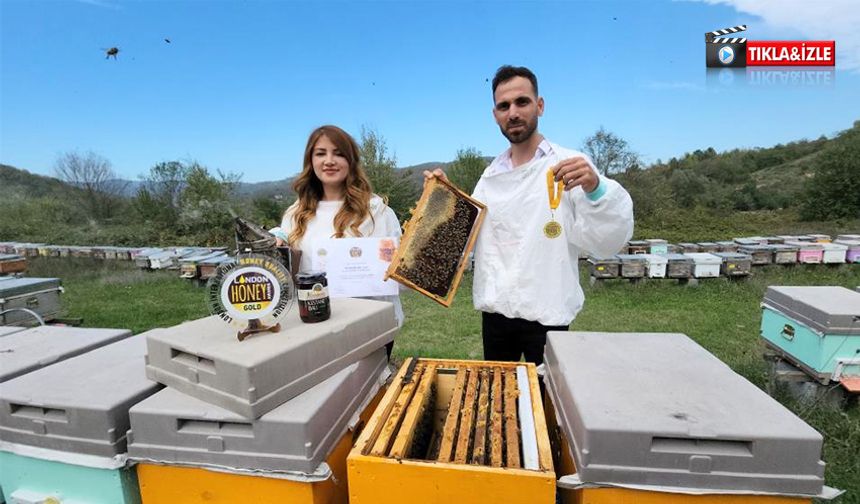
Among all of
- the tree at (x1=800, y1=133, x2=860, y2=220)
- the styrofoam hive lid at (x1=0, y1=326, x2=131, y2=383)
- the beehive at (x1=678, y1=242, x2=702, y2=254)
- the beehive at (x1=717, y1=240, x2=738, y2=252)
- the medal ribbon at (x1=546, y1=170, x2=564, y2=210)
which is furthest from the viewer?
the tree at (x1=800, y1=133, x2=860, y2=220)

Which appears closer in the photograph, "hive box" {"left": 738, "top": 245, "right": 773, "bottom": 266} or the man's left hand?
the man's left hand

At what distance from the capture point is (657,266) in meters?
11.4

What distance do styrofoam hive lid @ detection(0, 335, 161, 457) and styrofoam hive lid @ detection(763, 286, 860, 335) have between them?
515 centimetres

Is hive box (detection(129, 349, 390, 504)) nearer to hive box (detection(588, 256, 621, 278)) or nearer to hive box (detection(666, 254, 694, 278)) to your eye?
hive box (detection(588, 256, 621, 278))

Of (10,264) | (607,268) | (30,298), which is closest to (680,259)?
(607,268)

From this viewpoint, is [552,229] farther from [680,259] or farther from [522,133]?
[680,259]

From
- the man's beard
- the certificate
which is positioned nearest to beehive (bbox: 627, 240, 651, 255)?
the man's beard

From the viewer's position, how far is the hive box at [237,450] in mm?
1348

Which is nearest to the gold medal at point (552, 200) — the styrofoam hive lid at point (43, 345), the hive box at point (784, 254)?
the styrofoam hive lid at point (43, 345)

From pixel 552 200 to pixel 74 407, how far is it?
2.39m

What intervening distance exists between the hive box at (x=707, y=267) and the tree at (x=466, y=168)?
63.5ft

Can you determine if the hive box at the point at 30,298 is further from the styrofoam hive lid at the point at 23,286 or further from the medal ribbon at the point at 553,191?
the medal ribbon at the point at 553,191

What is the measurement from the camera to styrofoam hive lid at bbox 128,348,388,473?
1345 mm

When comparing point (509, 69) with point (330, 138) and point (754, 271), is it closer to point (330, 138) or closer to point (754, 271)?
point (330, 138)
